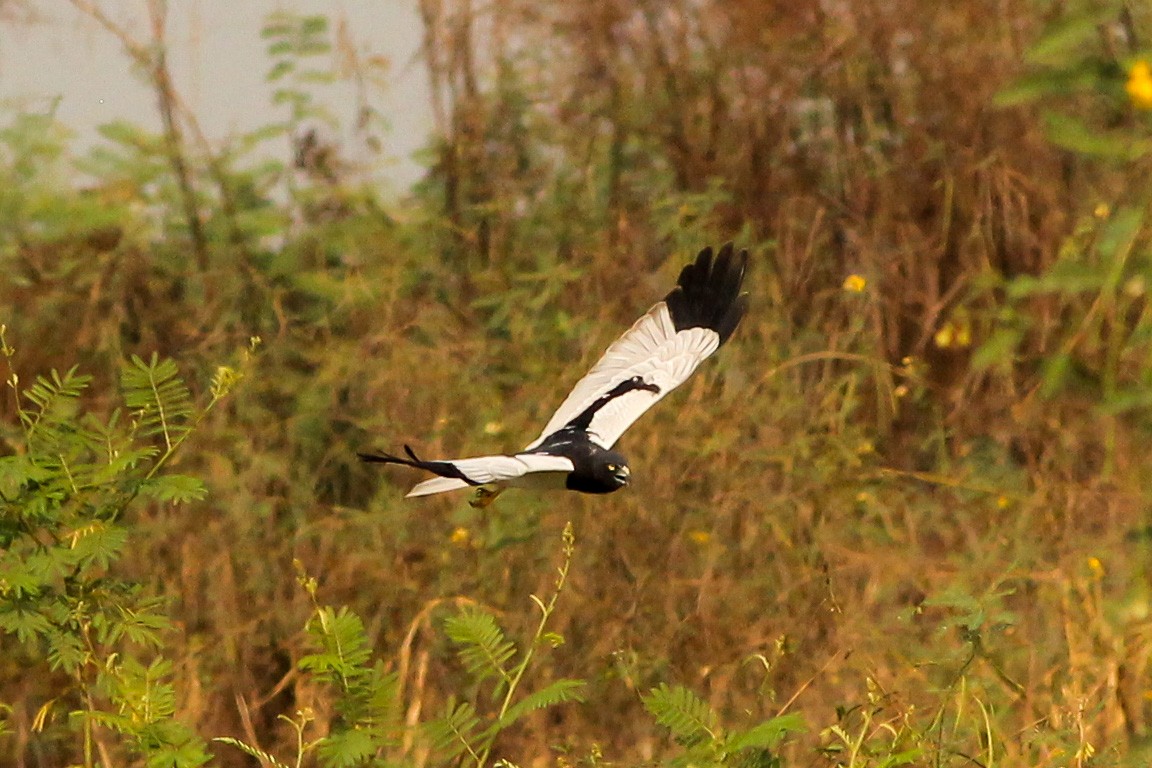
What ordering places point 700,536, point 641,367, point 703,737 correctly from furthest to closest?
point 700,536 → point 641,367 → point 703,737

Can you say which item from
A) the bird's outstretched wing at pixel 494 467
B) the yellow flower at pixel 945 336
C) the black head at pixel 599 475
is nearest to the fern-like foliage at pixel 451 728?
the bird's outstretched wing at pixel 494 467

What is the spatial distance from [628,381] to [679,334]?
1.02ft

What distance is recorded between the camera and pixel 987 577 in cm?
520

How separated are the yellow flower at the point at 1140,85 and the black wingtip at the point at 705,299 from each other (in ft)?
7.79

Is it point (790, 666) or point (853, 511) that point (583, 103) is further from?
point (790, 666)

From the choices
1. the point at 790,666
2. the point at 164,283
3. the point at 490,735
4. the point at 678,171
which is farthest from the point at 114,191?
the point at 490,735

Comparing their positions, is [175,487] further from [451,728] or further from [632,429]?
[632,429]

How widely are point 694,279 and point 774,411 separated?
0.85 meters

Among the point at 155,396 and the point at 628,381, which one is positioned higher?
the point at 155,396

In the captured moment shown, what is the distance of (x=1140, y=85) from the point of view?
8.03ft

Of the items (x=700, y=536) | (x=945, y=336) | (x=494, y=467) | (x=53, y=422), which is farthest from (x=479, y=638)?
(x=945, y=336)

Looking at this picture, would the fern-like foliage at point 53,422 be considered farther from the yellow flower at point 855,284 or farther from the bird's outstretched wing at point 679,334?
the yellow flower at point 855,284

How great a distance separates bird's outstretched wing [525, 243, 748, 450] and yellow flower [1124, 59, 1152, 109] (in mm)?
2136

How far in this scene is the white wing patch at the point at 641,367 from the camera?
4312 mm
